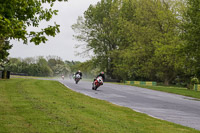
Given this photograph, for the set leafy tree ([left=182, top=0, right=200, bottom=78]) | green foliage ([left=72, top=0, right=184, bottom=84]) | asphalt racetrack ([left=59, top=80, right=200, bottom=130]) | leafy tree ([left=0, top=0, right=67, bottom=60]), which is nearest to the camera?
leafy tree ([left=0, top=0, right=67, bottom=60])

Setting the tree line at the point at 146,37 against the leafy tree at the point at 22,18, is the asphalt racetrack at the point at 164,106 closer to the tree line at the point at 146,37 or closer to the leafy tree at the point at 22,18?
the leafy tree at the point at 22,18

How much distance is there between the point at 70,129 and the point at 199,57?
Result: 31334mm

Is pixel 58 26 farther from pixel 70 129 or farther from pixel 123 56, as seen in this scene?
pixel 123 56

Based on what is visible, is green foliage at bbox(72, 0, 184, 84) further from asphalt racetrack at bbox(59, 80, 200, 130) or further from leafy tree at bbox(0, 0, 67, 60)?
leafy tree at bbox(0, 0, 67, 60)

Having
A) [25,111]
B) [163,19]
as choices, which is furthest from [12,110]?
[163,19]

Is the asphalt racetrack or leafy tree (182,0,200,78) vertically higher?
leafy tree (182,0,200,78)

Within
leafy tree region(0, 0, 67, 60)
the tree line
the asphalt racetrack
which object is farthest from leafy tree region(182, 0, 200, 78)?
leafy tree region(0, 0, 67, 60)

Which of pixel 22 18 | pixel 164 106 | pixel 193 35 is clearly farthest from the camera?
pixel 193 35

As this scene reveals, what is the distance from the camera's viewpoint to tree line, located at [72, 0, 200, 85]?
38062mm

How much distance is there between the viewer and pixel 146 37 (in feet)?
170

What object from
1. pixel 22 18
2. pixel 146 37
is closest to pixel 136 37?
pixel 146 37

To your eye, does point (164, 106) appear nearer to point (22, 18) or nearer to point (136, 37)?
point (22, 18)

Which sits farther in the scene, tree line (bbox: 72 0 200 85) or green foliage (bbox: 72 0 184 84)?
green foliage (bbox: 72 0 184 84)

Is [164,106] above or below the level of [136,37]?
below
